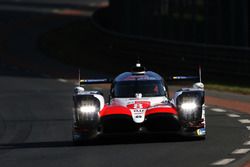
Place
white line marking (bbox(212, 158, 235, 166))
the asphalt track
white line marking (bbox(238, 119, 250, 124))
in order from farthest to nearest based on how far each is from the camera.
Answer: white line marking (bbox(238, 119, 250, 124))
the asphalt track
white line marking (bbox(212, 158, 235, 166))

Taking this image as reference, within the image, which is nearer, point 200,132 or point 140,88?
point 200,132

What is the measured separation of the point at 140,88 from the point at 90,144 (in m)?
1.94

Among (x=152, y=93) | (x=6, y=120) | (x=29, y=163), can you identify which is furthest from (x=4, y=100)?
(x=29, y=163)

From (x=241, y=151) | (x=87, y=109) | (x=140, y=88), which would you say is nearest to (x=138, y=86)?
(x=140, y=88)

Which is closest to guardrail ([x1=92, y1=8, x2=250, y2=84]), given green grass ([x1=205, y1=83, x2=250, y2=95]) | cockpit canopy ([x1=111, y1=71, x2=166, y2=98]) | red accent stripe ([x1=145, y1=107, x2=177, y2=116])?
green grass ([x1=205, y1=83, x2=250, y2=95])

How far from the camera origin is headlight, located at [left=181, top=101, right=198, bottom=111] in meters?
21.3

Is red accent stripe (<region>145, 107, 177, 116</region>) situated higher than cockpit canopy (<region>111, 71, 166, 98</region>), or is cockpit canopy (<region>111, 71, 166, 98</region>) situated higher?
cockpit canopy (<region>111, 71, 166, 98</region>)

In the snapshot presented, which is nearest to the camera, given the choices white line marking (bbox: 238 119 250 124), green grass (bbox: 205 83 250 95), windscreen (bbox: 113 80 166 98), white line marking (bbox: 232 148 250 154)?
white line marking (bbox: 232 148 250 154)

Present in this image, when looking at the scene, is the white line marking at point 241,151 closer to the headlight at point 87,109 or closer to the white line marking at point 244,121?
the headlight at point 87,109

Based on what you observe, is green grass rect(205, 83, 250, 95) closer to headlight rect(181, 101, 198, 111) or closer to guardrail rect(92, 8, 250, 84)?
guardrail rect(92, 8, 250, 84)

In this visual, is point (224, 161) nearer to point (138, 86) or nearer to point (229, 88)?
point (138, 86)

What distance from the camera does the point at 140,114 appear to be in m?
21.0

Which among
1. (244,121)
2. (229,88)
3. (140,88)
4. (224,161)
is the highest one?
(140,88)

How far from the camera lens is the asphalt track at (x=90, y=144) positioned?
60.4ft
